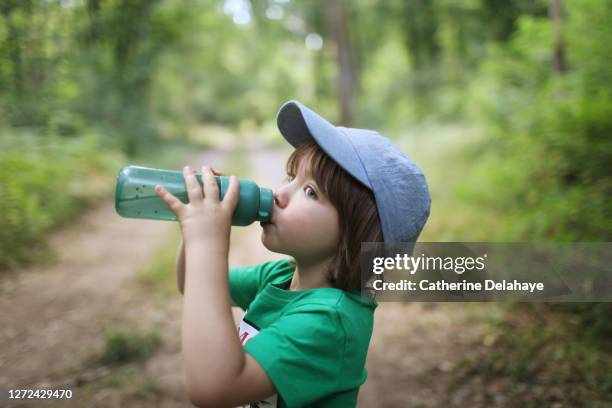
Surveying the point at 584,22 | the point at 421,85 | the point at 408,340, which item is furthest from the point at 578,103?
the point at 421,85

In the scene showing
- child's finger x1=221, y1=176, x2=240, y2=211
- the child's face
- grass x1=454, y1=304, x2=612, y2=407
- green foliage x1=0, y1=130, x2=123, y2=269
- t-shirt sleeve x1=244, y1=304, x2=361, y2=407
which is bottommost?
grass x1=454, y1=304, x2=612, y2=407

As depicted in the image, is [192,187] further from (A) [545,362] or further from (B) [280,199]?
(A) [545,362]

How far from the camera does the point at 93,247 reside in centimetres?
551

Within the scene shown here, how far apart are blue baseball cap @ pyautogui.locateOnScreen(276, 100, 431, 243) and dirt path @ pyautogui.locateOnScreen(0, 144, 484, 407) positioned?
172 centimetres

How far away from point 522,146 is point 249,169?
28.1 feet

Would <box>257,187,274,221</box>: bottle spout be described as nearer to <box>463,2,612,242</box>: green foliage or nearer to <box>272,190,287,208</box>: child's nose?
<box>272,190,287,208</box>: child's nose

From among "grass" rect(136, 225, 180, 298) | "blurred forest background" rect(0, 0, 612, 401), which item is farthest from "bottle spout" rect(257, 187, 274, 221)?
"grass" rect(136, 225, 180, 298)

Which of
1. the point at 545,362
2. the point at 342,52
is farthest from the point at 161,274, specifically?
the point at 342,52

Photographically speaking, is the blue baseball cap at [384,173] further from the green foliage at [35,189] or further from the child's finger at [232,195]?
the green foliage at [35,189]

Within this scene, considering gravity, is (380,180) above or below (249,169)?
above

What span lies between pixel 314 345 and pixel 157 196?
61 cm

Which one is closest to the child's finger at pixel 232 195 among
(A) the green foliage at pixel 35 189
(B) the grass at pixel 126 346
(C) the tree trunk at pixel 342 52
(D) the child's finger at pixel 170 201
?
(D) the child's finger at pixel 170 201

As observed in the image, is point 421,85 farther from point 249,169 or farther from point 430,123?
point 249,169

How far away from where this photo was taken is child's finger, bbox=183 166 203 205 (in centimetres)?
122
